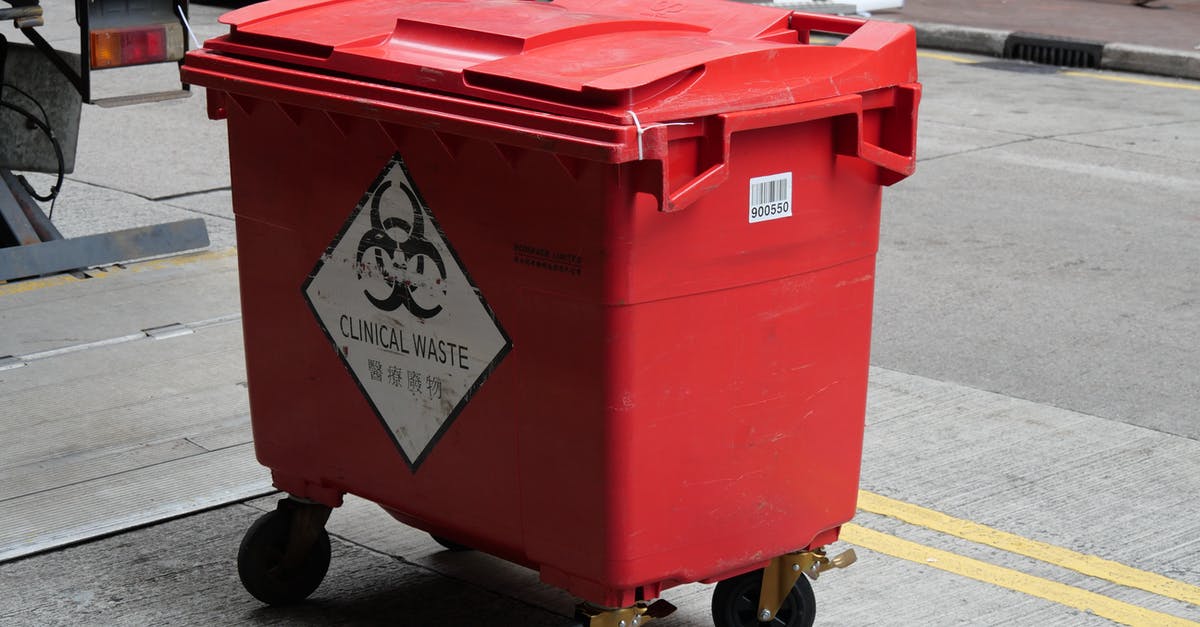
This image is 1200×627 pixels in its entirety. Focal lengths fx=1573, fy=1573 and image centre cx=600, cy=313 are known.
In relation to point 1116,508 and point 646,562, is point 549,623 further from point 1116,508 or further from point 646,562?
point 1116,508

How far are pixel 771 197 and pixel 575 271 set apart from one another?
0.45m

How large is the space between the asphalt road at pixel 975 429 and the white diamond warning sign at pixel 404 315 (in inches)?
25.2

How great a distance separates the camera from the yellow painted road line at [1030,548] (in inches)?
159

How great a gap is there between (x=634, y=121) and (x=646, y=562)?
0.90m

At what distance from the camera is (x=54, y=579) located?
13.2 ft

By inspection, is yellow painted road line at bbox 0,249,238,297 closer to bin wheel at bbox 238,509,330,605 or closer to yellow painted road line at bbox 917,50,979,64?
bin wheel at bbox 238,509,330,605

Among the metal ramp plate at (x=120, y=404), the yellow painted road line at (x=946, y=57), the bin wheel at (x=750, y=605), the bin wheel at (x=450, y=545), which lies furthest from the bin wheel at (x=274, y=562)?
the yellow painted road line at (x=946, y=57)

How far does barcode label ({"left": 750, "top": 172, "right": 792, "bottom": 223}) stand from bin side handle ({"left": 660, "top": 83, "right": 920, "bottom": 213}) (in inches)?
4.7

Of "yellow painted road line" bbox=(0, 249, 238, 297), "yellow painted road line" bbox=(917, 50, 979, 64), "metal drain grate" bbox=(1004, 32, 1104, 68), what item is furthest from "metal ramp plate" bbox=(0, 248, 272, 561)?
"metal drain grate" bbox=(1004, 32, 1104, 68)

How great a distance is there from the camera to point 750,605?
3.59 metres

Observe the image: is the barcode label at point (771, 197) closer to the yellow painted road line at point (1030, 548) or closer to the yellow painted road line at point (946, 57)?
the yellow painted road line at point (1030, 548)

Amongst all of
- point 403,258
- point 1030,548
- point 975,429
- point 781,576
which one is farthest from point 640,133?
point 975,429

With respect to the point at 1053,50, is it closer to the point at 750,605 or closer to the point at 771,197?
the point at 750,605

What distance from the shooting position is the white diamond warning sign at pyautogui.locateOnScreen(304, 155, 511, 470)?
3.32m
